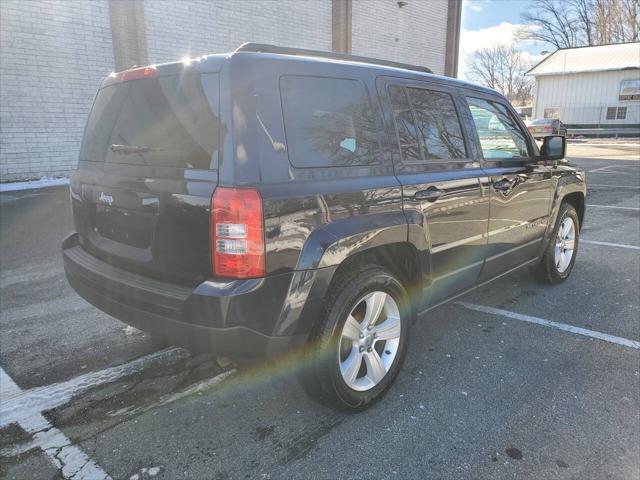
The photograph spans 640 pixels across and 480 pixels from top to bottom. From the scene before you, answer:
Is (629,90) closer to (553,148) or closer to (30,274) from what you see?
(553,148)

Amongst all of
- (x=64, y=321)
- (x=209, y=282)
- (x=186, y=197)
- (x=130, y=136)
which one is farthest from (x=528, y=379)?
(x=64, y=321)

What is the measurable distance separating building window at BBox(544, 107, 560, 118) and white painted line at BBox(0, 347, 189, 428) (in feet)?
144

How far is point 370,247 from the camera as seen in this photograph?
272 cm

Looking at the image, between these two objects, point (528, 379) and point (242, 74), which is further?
point (528, 379)

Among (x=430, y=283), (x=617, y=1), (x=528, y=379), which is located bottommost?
(x=528, y=379)

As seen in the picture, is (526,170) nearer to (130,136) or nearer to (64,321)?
(130,136)

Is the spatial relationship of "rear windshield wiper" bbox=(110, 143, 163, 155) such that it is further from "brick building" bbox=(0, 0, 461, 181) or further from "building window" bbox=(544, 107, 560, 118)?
"building window" bbox=(544, 107, 560, 118)

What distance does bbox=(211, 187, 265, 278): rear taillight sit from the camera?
222 centimetres

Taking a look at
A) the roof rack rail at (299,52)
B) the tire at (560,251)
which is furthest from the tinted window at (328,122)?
the tire at (560,251)

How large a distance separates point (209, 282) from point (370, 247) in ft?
2.95

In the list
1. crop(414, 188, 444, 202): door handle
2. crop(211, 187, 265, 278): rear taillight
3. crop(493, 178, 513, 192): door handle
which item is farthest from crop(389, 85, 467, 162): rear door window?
crop(211, 187, 265, 278): rear taillight

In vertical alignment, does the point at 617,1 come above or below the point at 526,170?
above

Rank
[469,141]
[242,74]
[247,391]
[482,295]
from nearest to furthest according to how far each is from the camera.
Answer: [242,74], [247,391], [469,141], [482,295]

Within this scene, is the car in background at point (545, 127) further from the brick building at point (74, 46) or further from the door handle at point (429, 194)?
the door handle at point (429, 194)
